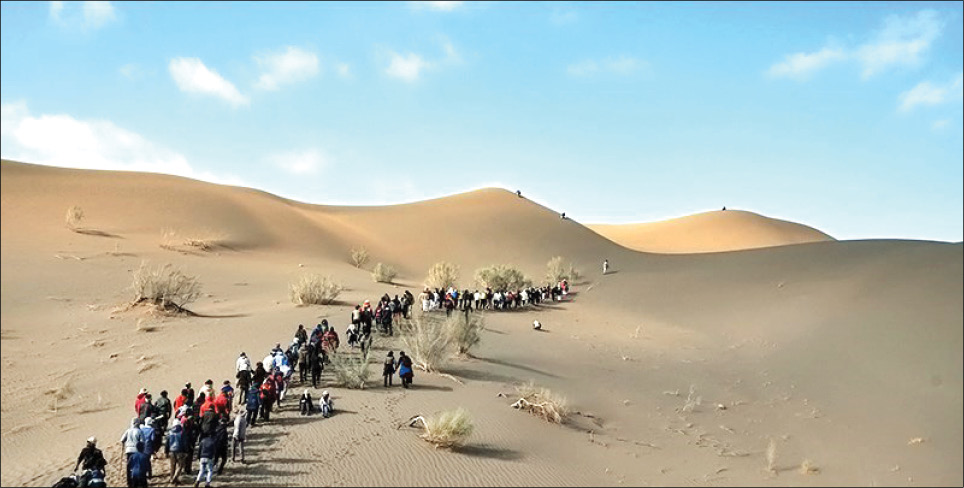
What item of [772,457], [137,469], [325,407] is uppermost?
[772,457]

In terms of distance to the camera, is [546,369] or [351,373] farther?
[546,369]

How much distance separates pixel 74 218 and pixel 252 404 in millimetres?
4868

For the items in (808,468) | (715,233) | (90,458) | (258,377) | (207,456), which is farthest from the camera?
(715,233)

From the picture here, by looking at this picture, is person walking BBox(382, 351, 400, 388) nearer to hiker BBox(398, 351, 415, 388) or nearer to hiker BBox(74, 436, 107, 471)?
hiker BBox(398, 351, 415, 388)

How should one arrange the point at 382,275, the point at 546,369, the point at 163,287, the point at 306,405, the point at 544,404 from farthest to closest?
the point at 382,275, the point at 163,287, the point at 546,369, the point at 544,404, the point at 306,405

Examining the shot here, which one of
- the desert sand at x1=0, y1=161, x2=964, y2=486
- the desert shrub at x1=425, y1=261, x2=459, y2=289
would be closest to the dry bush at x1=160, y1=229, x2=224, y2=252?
the desert sand at x1=0, y1=161, x2=964, y2=486

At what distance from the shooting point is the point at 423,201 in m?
81.0

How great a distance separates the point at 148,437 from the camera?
9.66 m

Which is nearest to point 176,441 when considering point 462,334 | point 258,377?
point 258,377

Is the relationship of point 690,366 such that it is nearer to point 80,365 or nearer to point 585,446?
point 585,446

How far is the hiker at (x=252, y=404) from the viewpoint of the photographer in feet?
41.7

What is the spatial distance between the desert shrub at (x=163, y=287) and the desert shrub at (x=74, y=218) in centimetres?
988

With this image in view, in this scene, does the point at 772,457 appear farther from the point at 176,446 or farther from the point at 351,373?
the point at 351,373

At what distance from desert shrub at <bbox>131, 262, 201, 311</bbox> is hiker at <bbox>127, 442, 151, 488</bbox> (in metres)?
11.3
